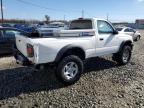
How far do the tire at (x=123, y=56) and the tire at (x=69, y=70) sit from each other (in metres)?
2.54

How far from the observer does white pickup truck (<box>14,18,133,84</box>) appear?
5.05m

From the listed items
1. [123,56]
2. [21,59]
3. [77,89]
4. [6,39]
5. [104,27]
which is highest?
[104,27]

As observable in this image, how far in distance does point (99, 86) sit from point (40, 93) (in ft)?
5.66

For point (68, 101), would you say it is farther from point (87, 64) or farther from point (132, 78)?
point (87, 64)

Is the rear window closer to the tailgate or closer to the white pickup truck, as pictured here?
the white pickup truck

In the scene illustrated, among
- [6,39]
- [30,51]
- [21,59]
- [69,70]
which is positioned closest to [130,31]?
[6,39]

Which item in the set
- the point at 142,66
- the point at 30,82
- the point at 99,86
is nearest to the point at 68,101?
the point at 99,86

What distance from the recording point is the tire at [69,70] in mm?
5465

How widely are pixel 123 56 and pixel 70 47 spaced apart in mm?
3201

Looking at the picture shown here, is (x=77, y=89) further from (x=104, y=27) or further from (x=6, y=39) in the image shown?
(x=6, y=39)

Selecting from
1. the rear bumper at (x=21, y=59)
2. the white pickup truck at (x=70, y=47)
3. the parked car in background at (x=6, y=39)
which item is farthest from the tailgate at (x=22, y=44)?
the parked car in background at (x=6, y=39)

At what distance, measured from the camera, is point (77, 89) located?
5469 mm

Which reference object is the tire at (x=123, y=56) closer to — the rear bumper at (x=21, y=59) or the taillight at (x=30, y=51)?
the rear bumper at (x=21, y=59)

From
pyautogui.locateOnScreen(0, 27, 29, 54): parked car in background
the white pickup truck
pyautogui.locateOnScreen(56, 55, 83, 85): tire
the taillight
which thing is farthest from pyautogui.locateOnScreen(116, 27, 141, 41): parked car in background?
the taillight
